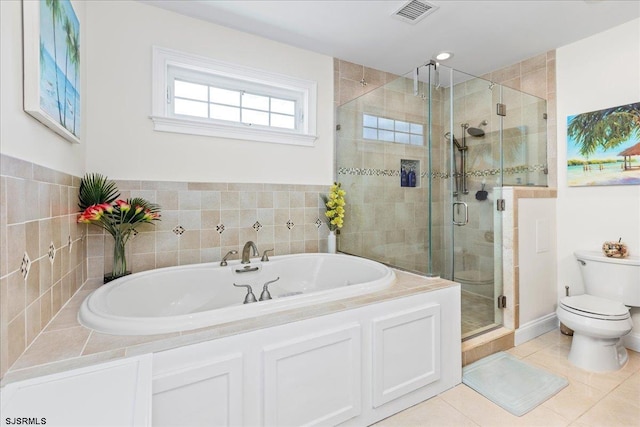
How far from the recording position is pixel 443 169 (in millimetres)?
2398

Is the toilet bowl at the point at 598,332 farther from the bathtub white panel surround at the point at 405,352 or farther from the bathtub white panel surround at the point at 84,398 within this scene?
the bathtub white panel surround at the point at 84,398

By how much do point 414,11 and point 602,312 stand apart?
7.83 feet

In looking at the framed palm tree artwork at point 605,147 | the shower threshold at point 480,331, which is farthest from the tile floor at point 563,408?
the framed palm tree artwork at point 605,147

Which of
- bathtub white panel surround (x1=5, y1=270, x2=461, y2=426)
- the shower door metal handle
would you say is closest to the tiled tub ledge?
bathtub white panel surround (x1=5, y1=270, x2=461, y2=426)

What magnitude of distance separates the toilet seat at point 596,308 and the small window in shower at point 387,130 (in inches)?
64.7

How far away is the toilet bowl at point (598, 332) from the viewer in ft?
6.17

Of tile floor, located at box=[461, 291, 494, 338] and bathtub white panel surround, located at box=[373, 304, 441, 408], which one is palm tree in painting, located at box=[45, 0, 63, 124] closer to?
bathtub white panel surround, located at box=[373, 304, 441, 408]

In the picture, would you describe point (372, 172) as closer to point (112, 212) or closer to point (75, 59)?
point (112, 212)

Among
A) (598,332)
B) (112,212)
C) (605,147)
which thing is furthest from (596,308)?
(112,212)

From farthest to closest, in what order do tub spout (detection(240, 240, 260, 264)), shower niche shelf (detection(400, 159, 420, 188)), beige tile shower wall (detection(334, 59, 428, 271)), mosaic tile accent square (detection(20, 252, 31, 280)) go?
beige tile shower wall (detection(334, 59, 428, 271)), shower niche shelf (detection(400, 159, 420, 188)), tub spout (detection(240, 240, 260, 264)), mosaic tile accent square (detection(20, 252, 31, 280))

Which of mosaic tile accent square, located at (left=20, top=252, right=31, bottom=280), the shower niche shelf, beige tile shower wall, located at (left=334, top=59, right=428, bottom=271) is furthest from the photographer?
beige tile shower wall, located at (left=334, top=59, right=428, bottom=271)

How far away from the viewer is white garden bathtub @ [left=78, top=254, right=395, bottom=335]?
1.17 metres

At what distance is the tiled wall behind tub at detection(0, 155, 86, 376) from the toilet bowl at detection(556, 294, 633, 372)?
2920 mm

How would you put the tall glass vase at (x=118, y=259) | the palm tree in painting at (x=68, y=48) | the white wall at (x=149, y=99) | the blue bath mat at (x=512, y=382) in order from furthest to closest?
1. the white wall at (x=149, y=99)
2. the tall glass vase at (x=118, y=259)
3. the blue bath mat at (x=512, y=382)
4. the palm tree in painting at (x=68, y=48)
